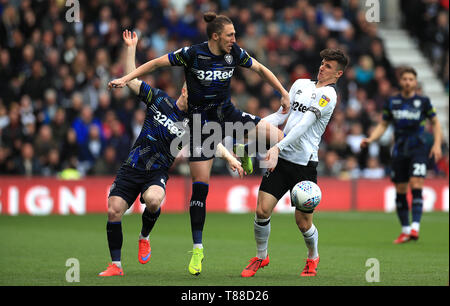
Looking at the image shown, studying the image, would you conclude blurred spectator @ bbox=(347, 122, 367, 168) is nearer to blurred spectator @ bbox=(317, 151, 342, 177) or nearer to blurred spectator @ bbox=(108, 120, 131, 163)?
blurred spectator @ bbox=(317, 151, 342, 177)

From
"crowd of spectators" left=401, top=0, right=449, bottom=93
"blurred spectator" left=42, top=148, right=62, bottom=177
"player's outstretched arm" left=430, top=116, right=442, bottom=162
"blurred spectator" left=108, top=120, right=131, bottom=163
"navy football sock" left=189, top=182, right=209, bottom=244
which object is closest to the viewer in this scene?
"navy football sock" left=189, top=182, right=209, bottom=244

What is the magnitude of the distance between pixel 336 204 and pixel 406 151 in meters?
7.23

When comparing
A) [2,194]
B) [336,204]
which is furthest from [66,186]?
[336,204]

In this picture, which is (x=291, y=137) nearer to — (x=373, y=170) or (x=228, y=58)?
(x=228, y=58)

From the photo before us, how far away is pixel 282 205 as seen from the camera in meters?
19.9

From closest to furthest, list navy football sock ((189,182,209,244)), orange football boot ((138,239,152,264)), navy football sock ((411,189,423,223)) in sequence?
navy football sock ((189,182,209,244)) < orange football boot ((138,239,152,264)) < navy football sock ((411,189,423,223))

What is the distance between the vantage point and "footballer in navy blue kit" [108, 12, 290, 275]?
8.77 metres

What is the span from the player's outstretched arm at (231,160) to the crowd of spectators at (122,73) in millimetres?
9942

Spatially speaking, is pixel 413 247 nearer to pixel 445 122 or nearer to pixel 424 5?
pixel 445 122

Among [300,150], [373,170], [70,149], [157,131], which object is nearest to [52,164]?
[70,149]

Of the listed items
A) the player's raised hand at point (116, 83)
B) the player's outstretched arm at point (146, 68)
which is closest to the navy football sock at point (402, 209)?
the player's outstretched arm at point (146, 68)

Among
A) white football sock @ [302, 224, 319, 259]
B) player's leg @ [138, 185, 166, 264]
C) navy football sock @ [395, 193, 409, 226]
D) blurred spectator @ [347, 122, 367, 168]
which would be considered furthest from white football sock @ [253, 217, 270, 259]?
blurred spectator @ [347, 122, 367, 168]

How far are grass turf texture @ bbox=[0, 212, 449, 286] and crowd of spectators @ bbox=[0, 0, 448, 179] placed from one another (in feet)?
6.11

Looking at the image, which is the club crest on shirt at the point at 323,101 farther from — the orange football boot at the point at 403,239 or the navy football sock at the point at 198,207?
the orange football boot at the point at 403,239
